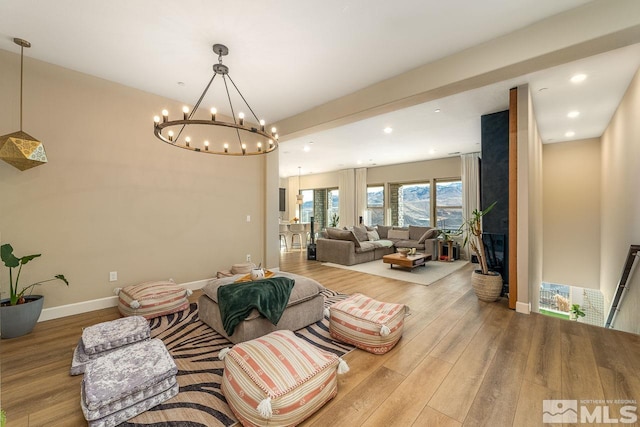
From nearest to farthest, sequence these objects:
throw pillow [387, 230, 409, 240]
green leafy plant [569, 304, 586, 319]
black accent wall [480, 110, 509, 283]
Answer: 1. black accent wall [480, 110, 509, 283]
2. green leafy plant [569, 304, 586, 319]
3. throw pillow [387, 230, 409, 240]

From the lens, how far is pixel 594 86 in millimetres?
3396

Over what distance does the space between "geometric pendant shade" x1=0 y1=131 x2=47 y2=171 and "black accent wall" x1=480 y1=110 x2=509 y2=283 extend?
5923 millimetres

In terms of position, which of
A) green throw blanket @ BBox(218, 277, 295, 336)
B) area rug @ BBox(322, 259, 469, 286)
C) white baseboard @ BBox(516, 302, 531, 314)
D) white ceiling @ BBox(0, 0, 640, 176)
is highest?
white ceiling @ BBox(0, 0, 640, 176)

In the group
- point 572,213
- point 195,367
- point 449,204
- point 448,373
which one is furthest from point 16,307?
point 572,213

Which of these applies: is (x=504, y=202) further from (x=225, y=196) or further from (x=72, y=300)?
(x=72, y=300)

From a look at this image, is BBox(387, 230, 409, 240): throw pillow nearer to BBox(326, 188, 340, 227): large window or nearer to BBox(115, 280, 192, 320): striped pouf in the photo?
BBox(326, 188, 340, 227): large window

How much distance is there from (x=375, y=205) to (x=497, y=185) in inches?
225

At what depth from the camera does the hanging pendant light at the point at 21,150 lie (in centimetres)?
260

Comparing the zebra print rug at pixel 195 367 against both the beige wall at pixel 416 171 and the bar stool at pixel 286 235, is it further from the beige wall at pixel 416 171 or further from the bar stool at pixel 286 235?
the beige wall at pixel 416 171

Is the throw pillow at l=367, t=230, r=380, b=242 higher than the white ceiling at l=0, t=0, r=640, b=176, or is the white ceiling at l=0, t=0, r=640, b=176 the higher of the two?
the white ceiling at l=0, t=0, r=640, b=176

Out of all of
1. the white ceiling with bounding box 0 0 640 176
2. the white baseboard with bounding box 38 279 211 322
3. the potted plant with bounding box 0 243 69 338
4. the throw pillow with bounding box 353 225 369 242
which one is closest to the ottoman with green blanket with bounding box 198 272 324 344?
the white baseboard with bounding box 38 279 211 322

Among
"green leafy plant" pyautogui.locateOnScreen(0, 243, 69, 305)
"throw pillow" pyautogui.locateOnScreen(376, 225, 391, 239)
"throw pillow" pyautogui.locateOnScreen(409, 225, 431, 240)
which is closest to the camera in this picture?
"green leafy plant" pyautogui.locateOnScreen(0, 243, 69, 305)

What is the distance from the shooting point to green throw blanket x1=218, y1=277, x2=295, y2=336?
7.74ft

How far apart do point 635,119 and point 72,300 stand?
742 centimetres
